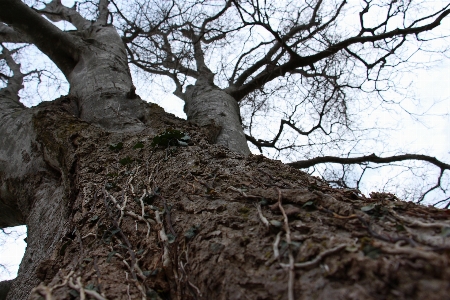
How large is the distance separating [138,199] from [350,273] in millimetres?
955

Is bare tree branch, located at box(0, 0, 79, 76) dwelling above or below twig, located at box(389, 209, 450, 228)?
above

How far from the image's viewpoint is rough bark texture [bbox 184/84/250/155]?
2570 millimetres

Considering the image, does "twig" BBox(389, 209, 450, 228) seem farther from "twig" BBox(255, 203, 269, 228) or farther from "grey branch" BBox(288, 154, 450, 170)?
"grey branch" BBox(288, 154, 450, 170)

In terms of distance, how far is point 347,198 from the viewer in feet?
3.63

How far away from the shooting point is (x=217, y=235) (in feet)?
3.08

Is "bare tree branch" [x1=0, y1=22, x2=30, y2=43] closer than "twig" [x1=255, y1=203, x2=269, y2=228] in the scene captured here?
No

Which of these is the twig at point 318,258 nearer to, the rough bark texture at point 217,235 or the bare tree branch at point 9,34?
the rough bark texture at point 217,235

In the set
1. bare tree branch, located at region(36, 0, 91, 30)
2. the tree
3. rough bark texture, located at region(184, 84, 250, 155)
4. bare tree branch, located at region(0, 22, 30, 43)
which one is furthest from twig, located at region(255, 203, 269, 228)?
bare tree branch, located at region(0, 22, 30, 43)

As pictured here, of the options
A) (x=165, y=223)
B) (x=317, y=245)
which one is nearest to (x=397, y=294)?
(x=317, y=245)

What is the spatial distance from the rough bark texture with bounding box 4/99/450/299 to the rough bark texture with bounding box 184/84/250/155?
829 millimetres

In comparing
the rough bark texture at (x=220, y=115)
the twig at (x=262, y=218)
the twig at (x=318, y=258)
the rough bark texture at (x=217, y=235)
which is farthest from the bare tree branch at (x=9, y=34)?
the twig at (x=318, y=258)

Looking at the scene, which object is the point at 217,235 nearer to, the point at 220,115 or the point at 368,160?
the point at 220,115

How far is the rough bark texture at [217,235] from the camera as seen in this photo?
649mm

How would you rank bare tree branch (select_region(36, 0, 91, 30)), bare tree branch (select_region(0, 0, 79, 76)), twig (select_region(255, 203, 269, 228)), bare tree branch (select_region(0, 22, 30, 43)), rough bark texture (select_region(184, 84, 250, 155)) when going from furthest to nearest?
1. bare tree branch (select_region(36, 0, 91, 30))
2. bare tree branch (select_region(0, 22, 30, 43))
3. bare tree branch (select_region(0, 0, 79, 76))
4. rough bark texture (select_region(184, 84, 250, 155))
5. twig (select_region(255, 203, 269, 228))
